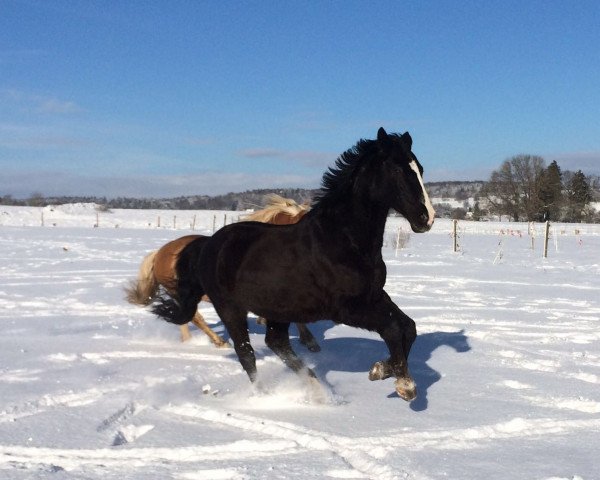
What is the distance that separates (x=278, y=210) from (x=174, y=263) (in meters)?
1.31

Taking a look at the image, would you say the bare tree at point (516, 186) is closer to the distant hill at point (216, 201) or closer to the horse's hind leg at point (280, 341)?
the distant hill at point (216, 201)

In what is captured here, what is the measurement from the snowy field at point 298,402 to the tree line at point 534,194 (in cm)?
6352

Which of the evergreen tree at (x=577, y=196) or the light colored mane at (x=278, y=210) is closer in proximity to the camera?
the light colored mane at (x=278, y=210)

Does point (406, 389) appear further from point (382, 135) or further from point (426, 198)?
point (382, 135)

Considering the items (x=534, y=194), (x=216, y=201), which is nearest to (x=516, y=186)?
(x=534, y=194)

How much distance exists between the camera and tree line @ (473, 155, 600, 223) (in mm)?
68938

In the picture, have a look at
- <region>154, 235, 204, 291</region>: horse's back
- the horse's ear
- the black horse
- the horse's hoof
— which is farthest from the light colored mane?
the horse's hoof

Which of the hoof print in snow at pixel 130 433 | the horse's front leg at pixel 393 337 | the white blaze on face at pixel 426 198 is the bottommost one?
the hoof print in snow at pixel 130 433

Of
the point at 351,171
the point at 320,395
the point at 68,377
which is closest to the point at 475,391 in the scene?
the point at 320,395

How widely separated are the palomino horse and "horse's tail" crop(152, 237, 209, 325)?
0.68 metres

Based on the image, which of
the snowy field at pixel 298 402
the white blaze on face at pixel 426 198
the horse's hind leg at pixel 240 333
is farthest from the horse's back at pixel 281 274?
the snowy field at pixel 298 402

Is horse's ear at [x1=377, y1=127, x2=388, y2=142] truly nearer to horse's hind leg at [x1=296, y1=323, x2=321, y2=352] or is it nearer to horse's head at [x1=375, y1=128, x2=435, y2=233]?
horse's head at [x1=375, y1=128, x2=435, y2=233]

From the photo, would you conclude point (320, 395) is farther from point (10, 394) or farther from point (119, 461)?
point (10, 394)

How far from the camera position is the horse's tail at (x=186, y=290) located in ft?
19.0
